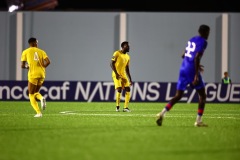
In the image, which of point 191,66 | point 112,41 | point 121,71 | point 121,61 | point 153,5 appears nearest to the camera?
point 191,66

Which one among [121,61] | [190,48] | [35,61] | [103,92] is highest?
[190,48]

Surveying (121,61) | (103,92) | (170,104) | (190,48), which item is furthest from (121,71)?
(103,92)

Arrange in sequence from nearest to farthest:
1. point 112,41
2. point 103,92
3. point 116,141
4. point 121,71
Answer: point 116,141 < point 121,71 < point 103,92 < point 112,41

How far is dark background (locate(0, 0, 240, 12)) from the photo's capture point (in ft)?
129

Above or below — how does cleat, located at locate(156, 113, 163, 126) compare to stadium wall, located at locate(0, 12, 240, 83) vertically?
below

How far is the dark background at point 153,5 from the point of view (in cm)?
3934

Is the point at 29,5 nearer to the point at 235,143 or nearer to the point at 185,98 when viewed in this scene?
the point at 185,98

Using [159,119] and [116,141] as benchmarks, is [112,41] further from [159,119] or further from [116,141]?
[116,141]

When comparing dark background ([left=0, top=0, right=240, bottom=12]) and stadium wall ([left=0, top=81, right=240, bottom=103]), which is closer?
stadium wall ([left=0, top=81, right=240, bottom=103])

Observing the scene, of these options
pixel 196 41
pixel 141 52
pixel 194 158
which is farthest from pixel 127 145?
pixel 141 52

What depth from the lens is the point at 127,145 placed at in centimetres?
1011

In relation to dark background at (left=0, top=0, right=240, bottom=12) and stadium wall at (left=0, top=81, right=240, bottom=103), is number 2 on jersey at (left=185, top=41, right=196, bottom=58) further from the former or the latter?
dark background at (left=0, top=0, right=240, bottom=12)

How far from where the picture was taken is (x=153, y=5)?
39.7 meters

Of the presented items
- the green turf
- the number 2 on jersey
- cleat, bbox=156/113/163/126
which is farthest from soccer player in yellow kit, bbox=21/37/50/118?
the number 2 on jersey
